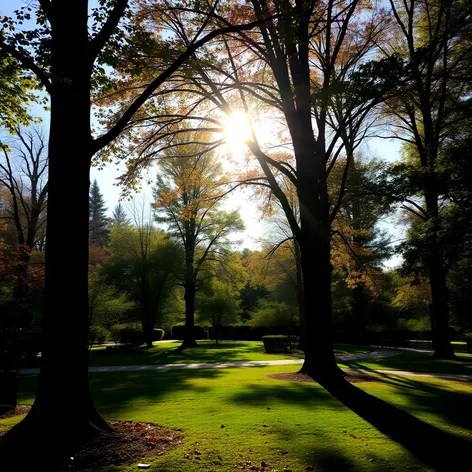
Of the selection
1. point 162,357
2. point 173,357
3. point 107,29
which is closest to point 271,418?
point 107,29

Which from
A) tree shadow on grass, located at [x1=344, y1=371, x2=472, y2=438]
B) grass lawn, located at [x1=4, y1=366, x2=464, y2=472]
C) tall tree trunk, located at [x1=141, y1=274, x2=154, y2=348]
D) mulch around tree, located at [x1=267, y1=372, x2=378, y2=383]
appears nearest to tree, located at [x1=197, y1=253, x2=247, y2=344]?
tall tree trunk, located at [x1=141, y1=274, x2=154, y2=348]

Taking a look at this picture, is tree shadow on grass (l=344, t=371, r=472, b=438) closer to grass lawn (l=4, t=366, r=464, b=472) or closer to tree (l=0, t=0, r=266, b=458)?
grass lawn (l=4, t=366, r=464, b=472)

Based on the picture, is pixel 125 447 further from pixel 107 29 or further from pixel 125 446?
pixel 107 29

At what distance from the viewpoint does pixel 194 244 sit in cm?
3081

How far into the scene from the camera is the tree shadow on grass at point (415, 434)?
4730 mm

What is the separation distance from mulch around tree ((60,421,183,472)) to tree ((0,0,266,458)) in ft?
0.81

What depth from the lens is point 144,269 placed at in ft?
94.7

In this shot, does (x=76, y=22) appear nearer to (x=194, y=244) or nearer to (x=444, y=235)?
(x=444, y=235)

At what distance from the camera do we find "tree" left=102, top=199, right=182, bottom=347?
2883 centimetres

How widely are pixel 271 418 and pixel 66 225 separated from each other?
439 centimetres

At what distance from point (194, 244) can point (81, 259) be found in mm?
25023

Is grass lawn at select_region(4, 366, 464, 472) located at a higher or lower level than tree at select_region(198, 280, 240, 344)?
lower

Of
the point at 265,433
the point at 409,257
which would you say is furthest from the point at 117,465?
the point at 409,257

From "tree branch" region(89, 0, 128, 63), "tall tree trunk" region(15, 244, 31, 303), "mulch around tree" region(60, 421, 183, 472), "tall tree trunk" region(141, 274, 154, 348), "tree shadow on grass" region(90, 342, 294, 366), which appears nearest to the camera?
"mulch around tree" region(60, 421, 183, 472)
